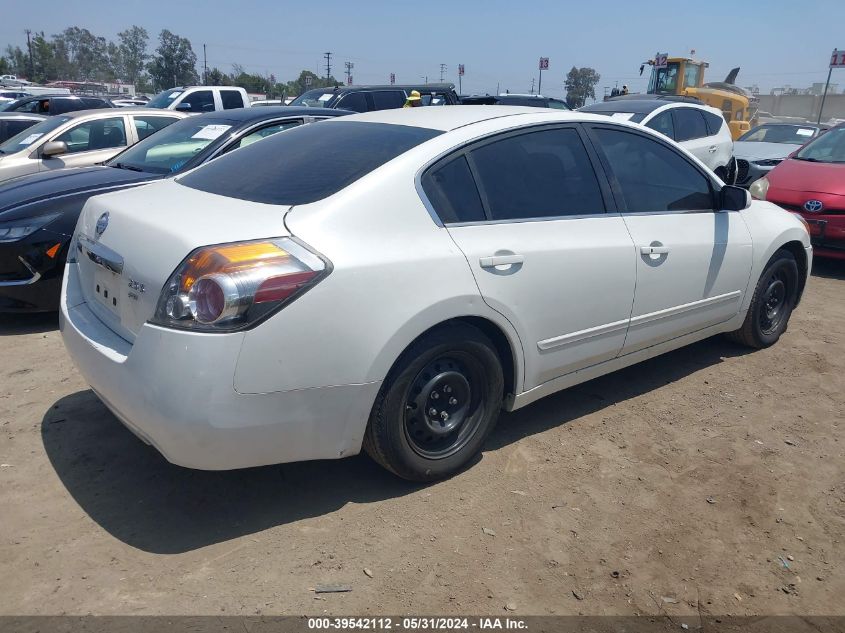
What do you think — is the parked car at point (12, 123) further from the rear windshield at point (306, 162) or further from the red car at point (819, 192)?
the red car at point (819, 192)

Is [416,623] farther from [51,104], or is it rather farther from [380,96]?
[51,104]

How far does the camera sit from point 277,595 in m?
2.48

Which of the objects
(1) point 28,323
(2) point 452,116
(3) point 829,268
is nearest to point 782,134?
(3) point 829,268

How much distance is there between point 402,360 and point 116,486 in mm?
1416

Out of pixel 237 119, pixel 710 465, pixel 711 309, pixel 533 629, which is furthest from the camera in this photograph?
pixel 237 119

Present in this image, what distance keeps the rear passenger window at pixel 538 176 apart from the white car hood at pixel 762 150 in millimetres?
8944

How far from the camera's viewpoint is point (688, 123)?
10.1 m

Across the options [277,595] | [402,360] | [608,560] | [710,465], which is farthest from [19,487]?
[710,465]

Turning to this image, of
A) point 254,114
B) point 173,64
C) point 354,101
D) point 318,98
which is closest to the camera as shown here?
point 254,114

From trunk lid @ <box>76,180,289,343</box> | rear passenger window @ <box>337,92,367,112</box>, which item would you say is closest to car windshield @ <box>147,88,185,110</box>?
rear passenger window @ <box>337,92,367,112</box>

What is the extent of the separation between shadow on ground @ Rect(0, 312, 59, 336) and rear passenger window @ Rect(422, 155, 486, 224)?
3.53 metres

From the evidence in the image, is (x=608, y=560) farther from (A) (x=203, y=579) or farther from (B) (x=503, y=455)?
(A) (x=203, y=579)

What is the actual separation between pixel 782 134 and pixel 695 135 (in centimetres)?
342

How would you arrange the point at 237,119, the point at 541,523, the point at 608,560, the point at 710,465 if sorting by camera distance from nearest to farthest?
the point at 608,560, the point at 541,523, the point at 710,465, the point at 237,119
